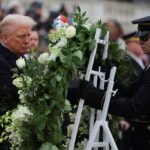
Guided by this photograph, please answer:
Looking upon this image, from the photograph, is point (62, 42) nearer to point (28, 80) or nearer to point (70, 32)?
point (70, 32)

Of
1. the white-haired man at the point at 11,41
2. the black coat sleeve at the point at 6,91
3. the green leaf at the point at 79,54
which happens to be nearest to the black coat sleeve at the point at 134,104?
the green leaf at the point at 79,54

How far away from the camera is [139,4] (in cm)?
2258

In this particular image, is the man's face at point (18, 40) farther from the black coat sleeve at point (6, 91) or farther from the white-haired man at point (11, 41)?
the black coat sleeve at point (6, 91)

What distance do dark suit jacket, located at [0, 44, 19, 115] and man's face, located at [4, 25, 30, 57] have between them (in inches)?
2.5

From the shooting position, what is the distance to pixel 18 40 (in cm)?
427

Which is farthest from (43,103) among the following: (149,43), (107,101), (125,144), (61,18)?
(125,144)

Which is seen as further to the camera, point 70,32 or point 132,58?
point 132,58

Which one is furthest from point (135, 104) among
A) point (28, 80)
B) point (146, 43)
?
point (28, 80)

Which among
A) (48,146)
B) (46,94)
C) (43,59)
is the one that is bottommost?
(48,146)

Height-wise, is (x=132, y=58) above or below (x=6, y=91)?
below

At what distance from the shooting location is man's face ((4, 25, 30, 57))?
4.25m

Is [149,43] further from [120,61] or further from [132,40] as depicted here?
[132,40]

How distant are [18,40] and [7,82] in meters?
0.50

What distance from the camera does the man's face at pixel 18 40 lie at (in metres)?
4.25
